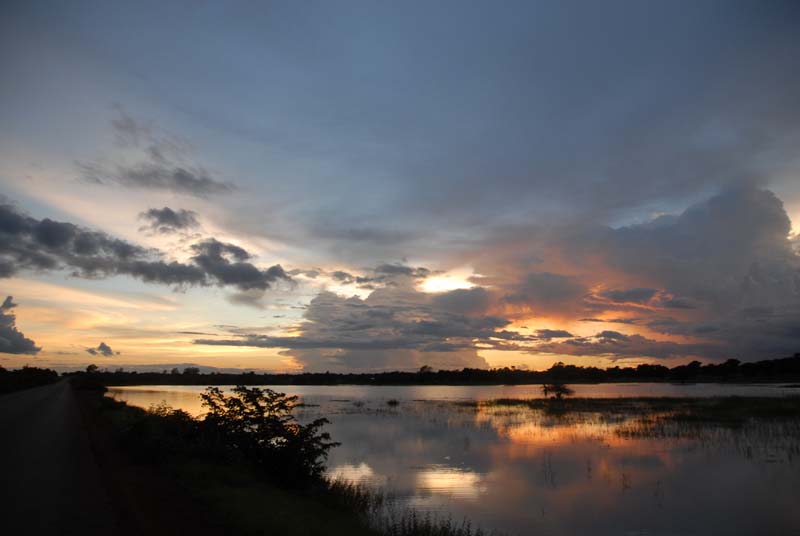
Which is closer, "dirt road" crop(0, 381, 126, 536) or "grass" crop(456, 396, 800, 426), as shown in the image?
"dirt road" crop(0, 381, 126, 536)

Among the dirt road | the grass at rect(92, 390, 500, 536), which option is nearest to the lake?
the grass at rect(92, 390, 500, 536)

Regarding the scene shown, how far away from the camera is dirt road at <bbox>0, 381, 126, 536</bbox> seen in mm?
A: 10891

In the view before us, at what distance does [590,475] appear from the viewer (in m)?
22.7

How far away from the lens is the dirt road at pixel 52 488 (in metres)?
10.9

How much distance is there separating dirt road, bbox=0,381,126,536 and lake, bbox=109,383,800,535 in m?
9.36

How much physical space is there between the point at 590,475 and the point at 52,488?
63.6 feet

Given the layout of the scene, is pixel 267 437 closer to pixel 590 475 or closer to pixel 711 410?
pixel 590 475

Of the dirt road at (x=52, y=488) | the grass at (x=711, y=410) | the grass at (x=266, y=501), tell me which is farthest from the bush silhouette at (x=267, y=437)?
the grass at (x=711, y=410)

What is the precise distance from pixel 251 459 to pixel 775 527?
16.6 meters

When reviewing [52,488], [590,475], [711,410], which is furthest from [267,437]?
[711,410]

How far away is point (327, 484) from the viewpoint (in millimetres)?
18453

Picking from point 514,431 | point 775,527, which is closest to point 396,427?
point 514,431

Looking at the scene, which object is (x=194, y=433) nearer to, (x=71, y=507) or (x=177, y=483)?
(x=177, y=483)

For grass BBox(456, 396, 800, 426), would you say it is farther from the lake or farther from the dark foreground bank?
the dark foreground bank
